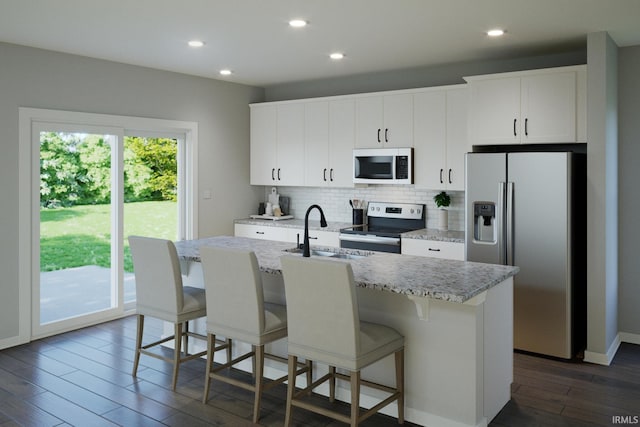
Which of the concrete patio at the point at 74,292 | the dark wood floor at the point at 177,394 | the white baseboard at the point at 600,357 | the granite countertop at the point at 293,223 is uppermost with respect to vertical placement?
the granite countertop at the point at 293,223

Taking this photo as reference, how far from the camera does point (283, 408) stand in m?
3.51

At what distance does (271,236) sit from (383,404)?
3634 mm

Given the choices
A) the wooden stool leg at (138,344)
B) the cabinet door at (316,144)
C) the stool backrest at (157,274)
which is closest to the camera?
the stool backrest at (157,274)

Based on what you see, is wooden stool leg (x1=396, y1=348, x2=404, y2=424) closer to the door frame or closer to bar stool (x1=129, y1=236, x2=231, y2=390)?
bar stool (x1=129, y1=236, x2=231, y2=390)

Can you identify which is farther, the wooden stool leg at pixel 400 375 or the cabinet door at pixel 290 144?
the cabinet door at pixel 290 144

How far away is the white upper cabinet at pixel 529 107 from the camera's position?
4.57m

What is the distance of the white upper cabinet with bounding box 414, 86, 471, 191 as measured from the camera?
543 centimetres

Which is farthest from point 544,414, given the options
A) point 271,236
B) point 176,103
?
point 176,103

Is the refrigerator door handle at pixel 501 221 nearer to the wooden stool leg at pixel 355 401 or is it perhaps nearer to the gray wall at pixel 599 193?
the gray wall at pixel 599 193

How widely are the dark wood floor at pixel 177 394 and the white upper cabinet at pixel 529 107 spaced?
1870 millimetres

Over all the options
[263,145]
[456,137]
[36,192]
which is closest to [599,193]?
[456,137]

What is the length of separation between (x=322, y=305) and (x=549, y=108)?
2.90 meters

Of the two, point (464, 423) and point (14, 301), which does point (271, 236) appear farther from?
point (464, 423)

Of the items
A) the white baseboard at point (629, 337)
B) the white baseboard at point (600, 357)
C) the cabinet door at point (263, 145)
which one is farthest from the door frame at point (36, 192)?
the white baseboard at point (629, 337)
